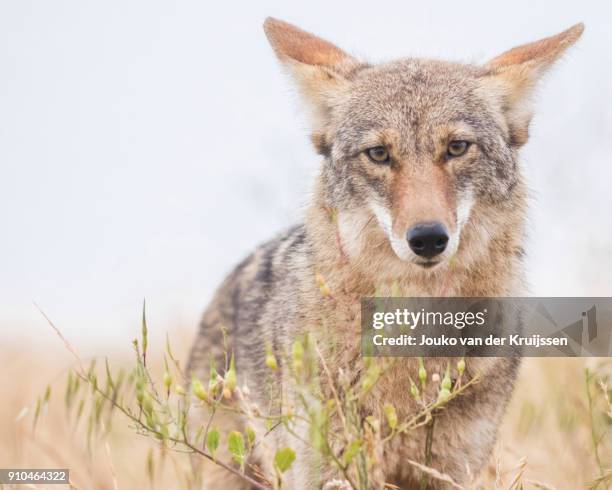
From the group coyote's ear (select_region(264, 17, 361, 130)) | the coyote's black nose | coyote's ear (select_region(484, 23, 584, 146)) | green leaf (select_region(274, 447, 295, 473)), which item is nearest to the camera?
green leaf (select_region(274, 447, 295, 473))

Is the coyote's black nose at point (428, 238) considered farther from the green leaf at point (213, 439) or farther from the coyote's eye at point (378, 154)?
the green leaf at point (213, 439)

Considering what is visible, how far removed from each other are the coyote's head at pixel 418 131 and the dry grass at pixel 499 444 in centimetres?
98

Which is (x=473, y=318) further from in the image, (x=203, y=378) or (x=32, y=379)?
(x=32, y=379)

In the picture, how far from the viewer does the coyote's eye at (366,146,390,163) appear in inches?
143

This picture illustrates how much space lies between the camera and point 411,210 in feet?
10.7

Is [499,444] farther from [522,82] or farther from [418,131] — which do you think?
[522,82]

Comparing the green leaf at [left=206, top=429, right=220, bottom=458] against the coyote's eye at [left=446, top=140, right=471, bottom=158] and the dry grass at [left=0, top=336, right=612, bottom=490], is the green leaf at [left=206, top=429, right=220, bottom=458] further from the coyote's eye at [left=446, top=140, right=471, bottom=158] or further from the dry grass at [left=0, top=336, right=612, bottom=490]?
the coyote's eye at [left=446, top=140, right=471, bottom=158]

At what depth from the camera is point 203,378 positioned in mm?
5234

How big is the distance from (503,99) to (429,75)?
1.34ft

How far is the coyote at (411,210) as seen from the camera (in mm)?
3496

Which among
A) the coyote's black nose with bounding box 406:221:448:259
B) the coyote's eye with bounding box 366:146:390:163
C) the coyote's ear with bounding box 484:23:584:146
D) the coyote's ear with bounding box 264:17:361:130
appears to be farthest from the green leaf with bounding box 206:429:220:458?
the coyote's ear with bounding box 484:23:584:146

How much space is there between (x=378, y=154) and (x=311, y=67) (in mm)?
754

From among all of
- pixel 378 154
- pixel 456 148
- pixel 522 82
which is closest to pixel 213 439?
pixel 378 154

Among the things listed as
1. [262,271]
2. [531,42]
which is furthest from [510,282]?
[262,271]
